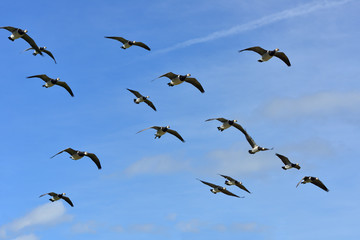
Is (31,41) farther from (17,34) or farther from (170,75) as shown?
(170,75)

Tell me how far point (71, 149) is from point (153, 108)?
1533 centimetres

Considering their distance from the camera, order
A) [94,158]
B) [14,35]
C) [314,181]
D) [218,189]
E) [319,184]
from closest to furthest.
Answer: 1. [14,35]
2. [94,158]
3. [314,181]
4. [319,184]
5. [218,189]

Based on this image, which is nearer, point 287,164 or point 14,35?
point 14,35

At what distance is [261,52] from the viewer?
6950 cm

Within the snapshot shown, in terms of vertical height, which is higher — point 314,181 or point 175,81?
point 175,81

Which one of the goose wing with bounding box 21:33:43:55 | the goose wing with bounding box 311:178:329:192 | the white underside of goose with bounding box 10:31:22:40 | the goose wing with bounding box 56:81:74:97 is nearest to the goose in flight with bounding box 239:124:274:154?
the goose wing with bounding box 311:178:329:192

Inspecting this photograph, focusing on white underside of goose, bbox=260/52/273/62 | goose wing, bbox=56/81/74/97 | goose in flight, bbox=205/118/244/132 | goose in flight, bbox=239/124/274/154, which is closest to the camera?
white underside of goose, bbox=260/52/273/62

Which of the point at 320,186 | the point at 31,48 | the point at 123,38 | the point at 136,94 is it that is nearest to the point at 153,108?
the point at 136,94

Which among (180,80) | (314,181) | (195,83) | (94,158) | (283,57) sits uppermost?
(283,57)

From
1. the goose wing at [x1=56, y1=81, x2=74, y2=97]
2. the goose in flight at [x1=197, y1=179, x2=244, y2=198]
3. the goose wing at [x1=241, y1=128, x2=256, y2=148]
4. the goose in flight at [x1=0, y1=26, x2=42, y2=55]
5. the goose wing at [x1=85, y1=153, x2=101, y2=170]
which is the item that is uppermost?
the goose in flight at [x1=0, y1=26, x2=42, y2=55]

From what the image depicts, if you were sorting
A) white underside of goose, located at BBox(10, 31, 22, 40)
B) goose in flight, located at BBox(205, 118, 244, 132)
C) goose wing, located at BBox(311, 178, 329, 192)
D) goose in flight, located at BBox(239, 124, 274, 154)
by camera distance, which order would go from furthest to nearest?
goose wing, located at BBox(311, 178, 329, 192), goose in flight, located at BBox(239, 124, 274, 154), goose in flight, located at BBox(205, 118, 244, 132), white underside of goose, located at BBox(10, 31, 22, 40)

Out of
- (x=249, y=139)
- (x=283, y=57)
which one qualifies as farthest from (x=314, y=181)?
(x=283, y=57)

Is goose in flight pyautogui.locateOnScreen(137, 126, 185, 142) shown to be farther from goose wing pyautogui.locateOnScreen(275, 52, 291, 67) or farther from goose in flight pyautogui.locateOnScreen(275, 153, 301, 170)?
goose wing pyautogui.locateOnScreen(275, 52, 291, 67)

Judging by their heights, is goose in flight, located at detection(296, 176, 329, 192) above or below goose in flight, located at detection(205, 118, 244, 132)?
below
